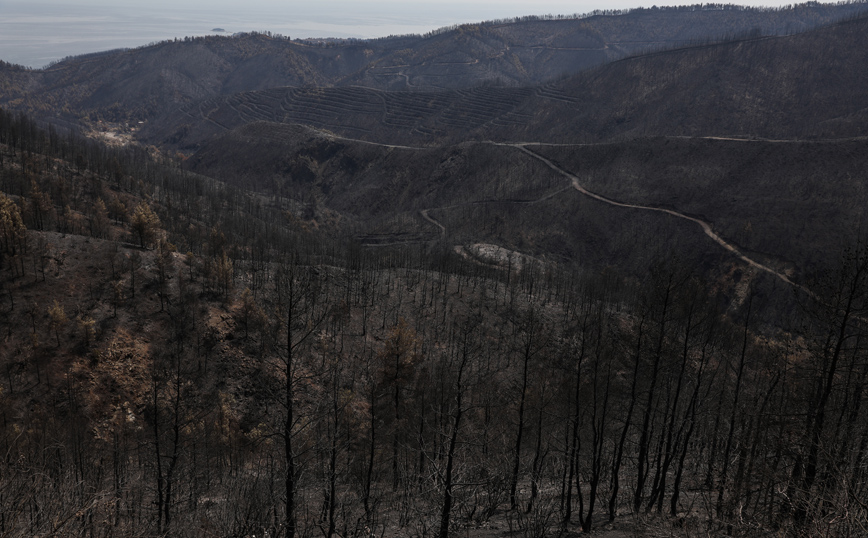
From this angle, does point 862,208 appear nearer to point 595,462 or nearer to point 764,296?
point 764,296

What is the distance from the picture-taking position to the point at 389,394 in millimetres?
68188

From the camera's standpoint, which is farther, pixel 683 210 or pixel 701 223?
pixel 683 210

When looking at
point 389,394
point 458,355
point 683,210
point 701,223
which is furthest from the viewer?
point 683,210

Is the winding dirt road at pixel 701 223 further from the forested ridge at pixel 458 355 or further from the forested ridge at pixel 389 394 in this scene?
the forested ridge at pixel 389 394

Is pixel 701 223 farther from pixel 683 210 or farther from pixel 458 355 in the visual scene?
pixel 458 355

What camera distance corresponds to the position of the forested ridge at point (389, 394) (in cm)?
2944

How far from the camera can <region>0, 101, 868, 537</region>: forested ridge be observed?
2944 cm

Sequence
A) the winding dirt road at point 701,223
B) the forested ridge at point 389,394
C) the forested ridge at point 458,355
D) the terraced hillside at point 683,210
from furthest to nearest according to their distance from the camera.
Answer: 1. the terraced hillside at point 683,210
2. the winding dirt road at point 701,223
3. the forested ridge at point 458,355
4. the forested ridge at point 389,394

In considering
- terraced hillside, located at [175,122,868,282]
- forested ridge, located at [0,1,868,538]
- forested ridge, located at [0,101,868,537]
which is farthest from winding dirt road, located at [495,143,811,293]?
forested ridge, located at [0,101,868,537]

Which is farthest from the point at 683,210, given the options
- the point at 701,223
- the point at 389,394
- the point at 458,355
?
the point at 389,394

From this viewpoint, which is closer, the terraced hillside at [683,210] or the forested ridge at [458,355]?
the forested ridge at [458,355]

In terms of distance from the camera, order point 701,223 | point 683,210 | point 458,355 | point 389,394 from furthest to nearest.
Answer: point 683,210
point 701,223
point 458,355
point 389,394

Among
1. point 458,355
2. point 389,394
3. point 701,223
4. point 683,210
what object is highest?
point 683,210

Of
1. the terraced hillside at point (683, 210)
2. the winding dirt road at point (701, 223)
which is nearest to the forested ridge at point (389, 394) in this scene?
the winding dirt road at point (701, 223)
